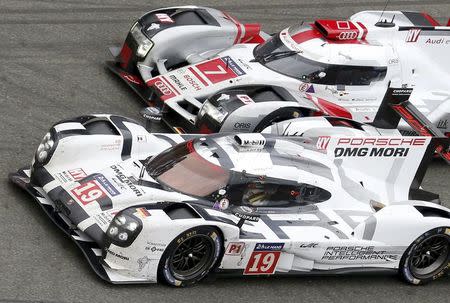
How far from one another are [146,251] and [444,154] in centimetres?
523

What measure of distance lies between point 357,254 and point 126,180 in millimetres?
2950

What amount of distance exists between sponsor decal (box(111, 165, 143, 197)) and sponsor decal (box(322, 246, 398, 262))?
7.72 ft

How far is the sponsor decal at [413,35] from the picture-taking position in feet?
57.3

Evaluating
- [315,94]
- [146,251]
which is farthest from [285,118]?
[146,251]

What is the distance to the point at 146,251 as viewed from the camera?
466 inches

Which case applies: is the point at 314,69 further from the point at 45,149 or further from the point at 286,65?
the point at 45,149

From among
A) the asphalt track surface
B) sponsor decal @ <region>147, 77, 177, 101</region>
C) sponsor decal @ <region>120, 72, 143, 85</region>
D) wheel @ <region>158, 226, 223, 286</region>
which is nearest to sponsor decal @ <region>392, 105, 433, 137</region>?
the asphalt track surface

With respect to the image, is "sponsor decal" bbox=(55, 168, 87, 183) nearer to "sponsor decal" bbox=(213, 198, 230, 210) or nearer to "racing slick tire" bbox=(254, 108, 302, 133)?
"sponsor decal" bbox=(213, 198, 230, 210)

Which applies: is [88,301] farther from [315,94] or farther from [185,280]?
[315,94]

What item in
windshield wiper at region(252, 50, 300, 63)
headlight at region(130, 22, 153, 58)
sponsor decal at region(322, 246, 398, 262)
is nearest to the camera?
sponsor decal at region(322, 246, 398, 262)

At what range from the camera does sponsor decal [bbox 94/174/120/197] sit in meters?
12.7

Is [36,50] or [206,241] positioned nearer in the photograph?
[206,241]

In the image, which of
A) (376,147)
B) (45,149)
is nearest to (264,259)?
(376,147)

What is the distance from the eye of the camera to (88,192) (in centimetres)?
1278
